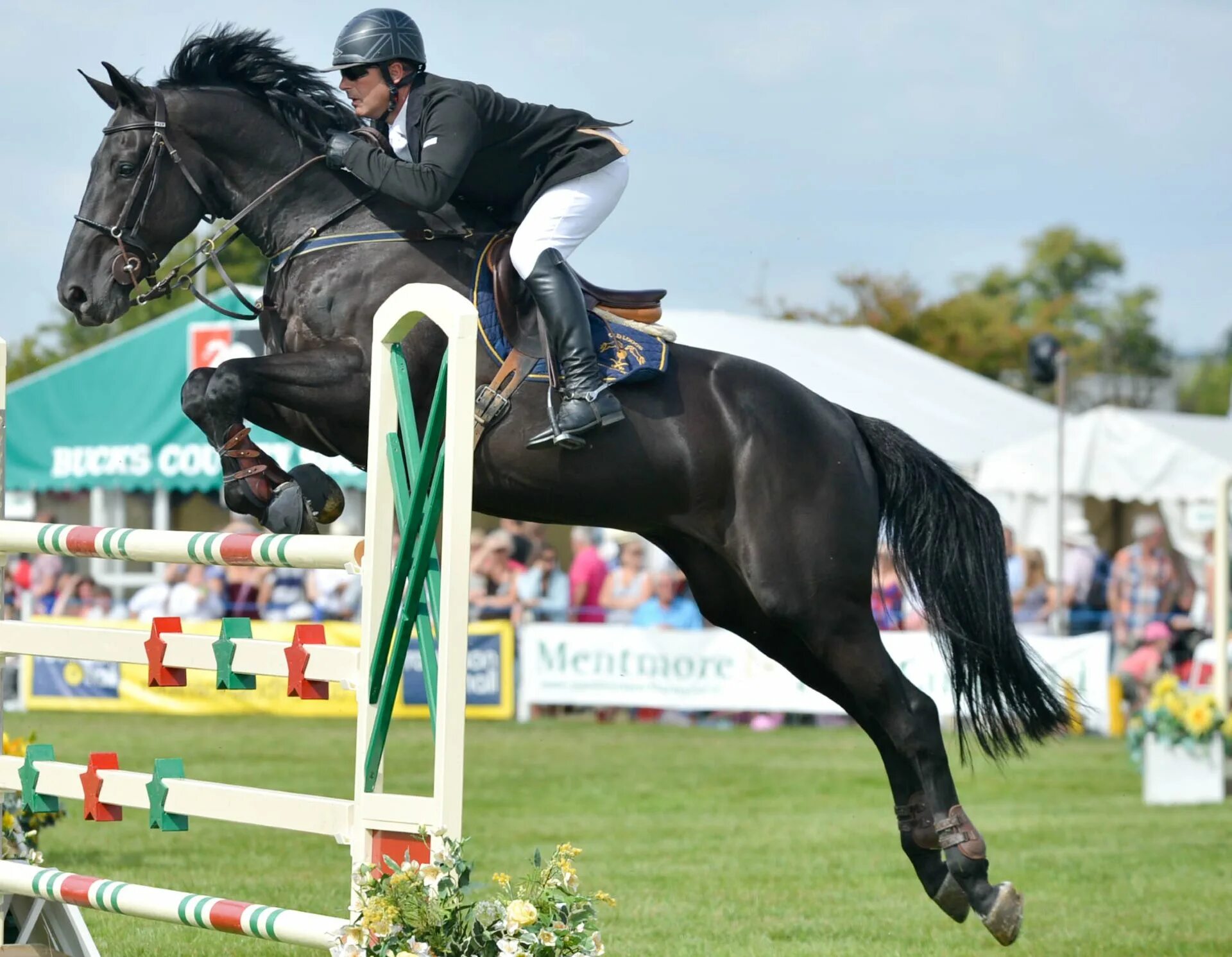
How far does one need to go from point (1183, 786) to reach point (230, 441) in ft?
24.6

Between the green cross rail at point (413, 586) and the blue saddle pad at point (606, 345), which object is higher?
the blue saddle pad at point (606, 345)

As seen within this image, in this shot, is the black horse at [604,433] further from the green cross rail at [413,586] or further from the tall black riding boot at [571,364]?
the green cross rail at [413,586]

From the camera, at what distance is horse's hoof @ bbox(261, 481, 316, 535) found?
4719 millimetres

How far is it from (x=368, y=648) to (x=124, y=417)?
15.3 m

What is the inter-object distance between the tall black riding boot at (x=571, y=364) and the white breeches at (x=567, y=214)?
3.4 inches

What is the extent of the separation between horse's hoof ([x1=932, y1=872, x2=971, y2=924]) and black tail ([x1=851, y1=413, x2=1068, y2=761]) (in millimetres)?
525

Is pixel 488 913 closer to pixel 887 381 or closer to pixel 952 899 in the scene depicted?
pixel 952 899

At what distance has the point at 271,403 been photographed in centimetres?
486

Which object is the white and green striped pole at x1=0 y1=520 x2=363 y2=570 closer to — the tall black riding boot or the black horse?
the black horse

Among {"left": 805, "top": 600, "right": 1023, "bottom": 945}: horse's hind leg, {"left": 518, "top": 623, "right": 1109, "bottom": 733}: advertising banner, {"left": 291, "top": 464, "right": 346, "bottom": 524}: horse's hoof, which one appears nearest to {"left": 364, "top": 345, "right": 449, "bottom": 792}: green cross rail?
{"left": 291, "top": 464, "right": 346, "bottom": 524}: horse's hoof

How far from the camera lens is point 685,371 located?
5.16 metres

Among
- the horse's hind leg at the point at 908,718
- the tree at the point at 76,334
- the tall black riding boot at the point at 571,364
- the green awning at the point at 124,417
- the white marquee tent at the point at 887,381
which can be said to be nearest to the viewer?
the tall black riding boot at the point at 571,364

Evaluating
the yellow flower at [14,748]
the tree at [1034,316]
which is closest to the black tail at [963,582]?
the yellow flower at [14,748]

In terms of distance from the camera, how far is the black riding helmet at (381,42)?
4879mm
